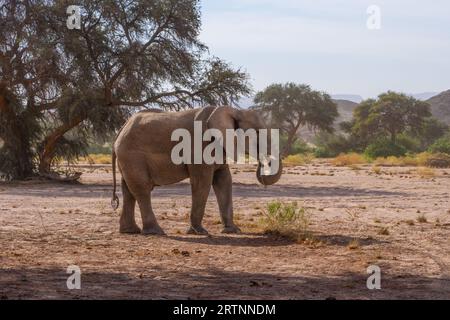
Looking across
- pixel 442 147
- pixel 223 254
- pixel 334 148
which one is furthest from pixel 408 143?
→ pixel 223 254

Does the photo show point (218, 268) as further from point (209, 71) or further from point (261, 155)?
point (209, 71)

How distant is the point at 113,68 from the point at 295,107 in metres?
38.1

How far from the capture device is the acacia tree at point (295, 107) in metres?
62.8

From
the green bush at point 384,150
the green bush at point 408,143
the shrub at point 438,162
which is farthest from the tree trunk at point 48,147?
the green bush at point 408,143

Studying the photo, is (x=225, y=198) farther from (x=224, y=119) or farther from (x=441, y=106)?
(x=441, y=106)

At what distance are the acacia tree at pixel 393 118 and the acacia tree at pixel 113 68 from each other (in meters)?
36.6

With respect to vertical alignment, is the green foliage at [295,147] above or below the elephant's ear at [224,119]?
below

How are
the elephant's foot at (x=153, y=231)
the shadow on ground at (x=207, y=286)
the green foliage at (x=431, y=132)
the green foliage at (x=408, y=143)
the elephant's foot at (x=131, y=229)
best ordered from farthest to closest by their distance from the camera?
the green foliage at (x=431, y=132) < the green foliage at (x=408, y=143) < the elephant's foot at (x=131, y=229) < the elephant's foot at (x=153, y=231) < the shadow on ground at (x=207, y=286)

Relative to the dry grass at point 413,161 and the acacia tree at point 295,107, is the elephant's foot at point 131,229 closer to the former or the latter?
the dry grass at point 413,161

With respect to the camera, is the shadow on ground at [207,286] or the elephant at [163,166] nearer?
the shadow on ground at [207,286]

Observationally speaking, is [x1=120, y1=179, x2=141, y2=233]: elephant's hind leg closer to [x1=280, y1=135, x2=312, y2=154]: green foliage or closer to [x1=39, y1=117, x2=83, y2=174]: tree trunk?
Answer: [x1=39, y1=117, x2=83, y2=174]: tree trunk

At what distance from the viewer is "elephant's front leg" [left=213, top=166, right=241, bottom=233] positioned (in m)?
12.4

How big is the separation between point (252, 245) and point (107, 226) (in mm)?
3213

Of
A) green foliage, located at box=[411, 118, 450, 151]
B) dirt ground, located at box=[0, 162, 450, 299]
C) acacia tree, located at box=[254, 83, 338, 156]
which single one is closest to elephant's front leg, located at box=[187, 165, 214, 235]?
dirt ground, located at box=[0, 162, 450, 299]
